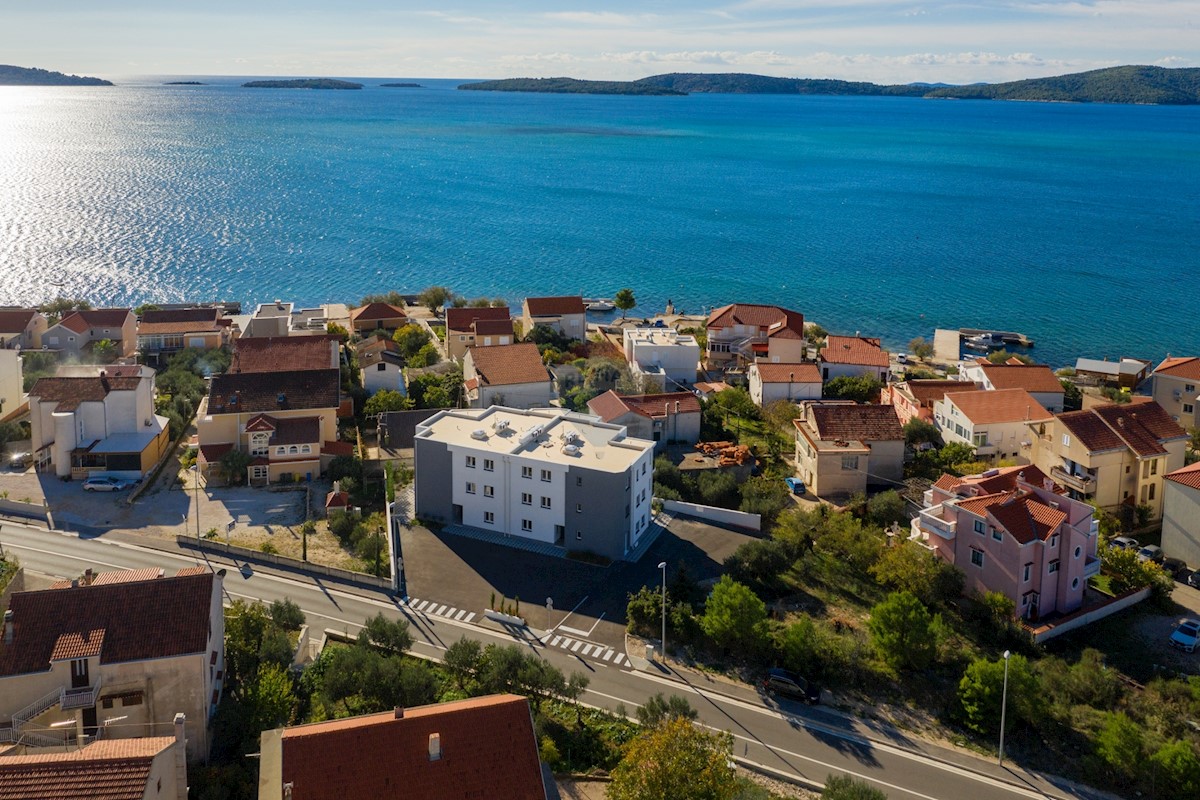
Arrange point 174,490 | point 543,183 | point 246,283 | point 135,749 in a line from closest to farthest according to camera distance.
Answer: point 135,749, point 174,490, point 246,283, point 543,183

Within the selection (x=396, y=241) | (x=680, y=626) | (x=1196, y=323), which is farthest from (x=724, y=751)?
(x=396, y=241)

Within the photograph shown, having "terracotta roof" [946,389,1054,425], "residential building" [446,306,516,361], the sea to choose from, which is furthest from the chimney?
the sea

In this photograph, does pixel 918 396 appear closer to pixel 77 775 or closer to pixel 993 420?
pixel 993 420

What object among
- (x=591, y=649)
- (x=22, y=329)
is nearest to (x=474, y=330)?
(x=22, y=329)

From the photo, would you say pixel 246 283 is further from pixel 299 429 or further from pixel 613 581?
pixel 613 581

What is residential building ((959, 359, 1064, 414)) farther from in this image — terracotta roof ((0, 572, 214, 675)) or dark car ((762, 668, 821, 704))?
terracotta roof ((0, 572, 214, 675))
